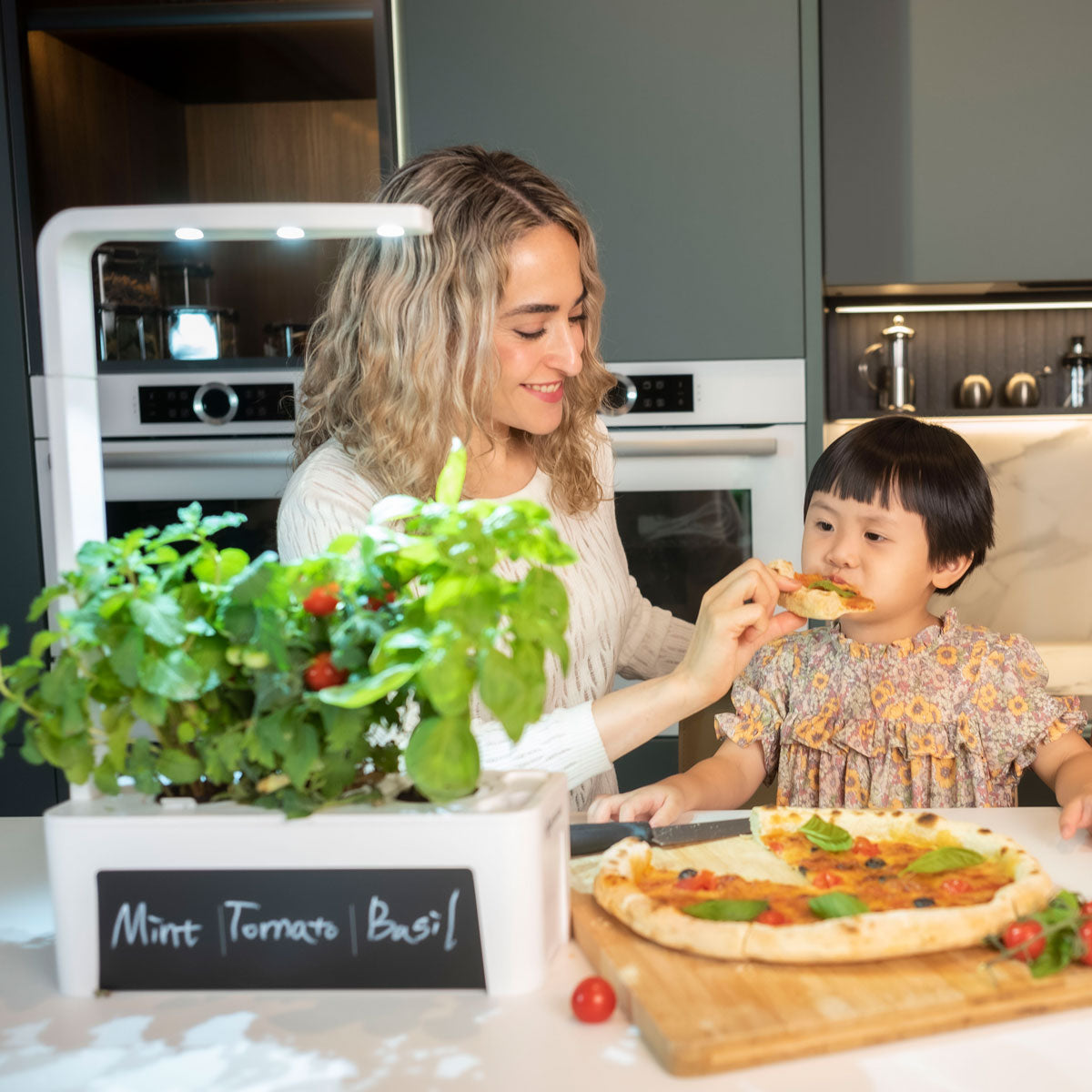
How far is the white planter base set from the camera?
2.44 ft

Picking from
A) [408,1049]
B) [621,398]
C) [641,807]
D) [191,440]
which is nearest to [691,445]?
[621,398]

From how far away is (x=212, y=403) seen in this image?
96.0 inches

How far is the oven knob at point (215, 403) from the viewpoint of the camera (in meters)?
2.42

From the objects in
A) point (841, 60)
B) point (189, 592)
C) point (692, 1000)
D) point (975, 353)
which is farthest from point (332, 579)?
point (975, 353)

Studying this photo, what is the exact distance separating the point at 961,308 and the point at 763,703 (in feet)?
5.30

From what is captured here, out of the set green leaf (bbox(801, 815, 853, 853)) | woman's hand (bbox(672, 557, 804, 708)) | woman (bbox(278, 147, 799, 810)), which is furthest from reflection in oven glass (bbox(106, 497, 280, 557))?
green leaf (bbox(801, 815, 853, 853))

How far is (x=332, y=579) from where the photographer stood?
771 millimetres

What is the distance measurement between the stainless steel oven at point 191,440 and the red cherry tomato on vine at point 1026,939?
191cm

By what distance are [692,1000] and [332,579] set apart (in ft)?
1.16

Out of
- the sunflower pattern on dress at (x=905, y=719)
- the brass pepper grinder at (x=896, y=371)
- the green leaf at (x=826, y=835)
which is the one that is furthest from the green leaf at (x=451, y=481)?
the brass pepper grinder at (x=896, y=371)

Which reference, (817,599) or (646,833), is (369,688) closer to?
(646,833)

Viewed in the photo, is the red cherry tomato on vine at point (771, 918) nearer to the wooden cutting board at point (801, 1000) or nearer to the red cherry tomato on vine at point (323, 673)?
the wooden cutting board at point (801, 1000)

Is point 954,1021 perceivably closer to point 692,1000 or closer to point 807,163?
point 692,1000

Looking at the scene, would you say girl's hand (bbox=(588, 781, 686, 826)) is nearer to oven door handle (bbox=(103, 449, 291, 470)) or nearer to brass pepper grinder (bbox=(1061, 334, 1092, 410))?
oven door handle (bbox=(103, 449, 291, 470))
